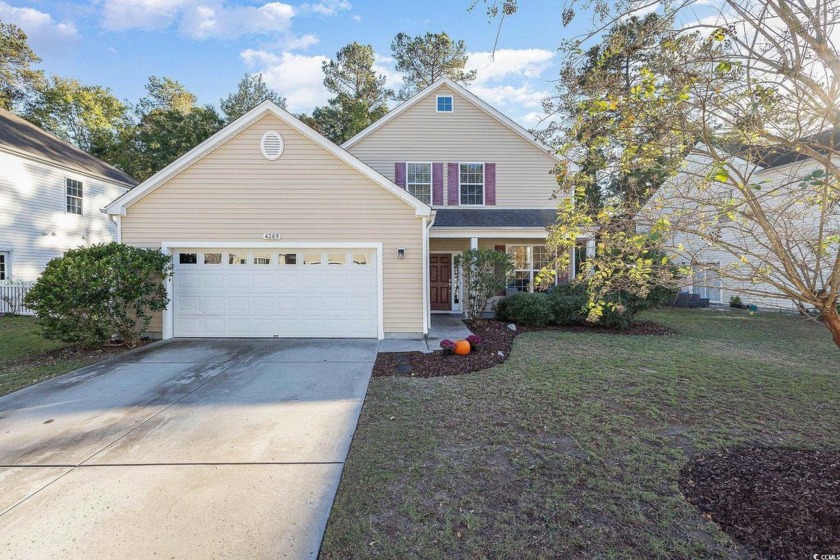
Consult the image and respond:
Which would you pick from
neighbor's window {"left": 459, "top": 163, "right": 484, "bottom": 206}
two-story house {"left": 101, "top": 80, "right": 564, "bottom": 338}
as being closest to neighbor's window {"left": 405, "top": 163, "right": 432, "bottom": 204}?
neighbor's window {"left": 459, "top": 163, "right": 484, "bottom": 206}

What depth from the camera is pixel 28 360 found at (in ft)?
23.9

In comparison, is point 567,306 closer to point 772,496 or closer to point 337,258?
point 337,258

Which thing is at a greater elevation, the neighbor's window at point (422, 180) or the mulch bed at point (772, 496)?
the neighbor's window at point (422, 180)

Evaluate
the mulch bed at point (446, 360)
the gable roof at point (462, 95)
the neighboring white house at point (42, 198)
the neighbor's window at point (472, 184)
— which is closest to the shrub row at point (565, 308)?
the mulch bed at point (446, 360)

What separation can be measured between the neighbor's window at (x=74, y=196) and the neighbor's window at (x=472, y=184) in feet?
53.8

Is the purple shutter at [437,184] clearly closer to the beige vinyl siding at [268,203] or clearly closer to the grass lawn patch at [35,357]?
the beige vinyl siding at [268,203]

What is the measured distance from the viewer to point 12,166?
1440 cm

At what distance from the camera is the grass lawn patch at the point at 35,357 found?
6137mm

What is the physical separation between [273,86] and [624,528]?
3218 centimetres

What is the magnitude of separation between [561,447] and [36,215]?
A: 20.0 metres

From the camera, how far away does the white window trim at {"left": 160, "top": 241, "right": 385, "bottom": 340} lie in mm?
9055

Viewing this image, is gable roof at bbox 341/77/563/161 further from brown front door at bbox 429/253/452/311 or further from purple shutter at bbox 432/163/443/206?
brown front door at bbox 429/253/452/311

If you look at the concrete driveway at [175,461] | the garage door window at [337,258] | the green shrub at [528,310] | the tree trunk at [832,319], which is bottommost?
the concrete driveway at [175,461]

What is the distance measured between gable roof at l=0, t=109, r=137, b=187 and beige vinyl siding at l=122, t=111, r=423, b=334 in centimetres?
1043
